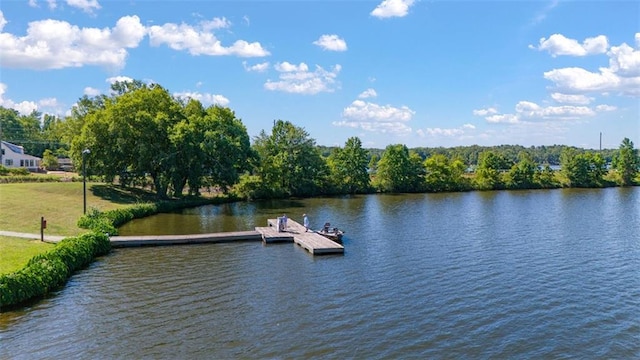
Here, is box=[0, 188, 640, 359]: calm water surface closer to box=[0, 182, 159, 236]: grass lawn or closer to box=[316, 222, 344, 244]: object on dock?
box=[316, 222, 344, 244]: object on dock

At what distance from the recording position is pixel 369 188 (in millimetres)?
82562

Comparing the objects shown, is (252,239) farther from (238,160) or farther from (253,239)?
(238,160)

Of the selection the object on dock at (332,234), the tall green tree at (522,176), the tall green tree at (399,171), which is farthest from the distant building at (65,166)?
the tall green tree at (522,176)

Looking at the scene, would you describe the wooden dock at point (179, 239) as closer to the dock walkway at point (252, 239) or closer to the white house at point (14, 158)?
the dock walkway at point (252, 239)

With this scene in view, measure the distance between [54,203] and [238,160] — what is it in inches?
865

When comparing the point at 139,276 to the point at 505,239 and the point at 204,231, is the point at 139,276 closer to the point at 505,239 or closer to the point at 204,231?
the point at 204,231

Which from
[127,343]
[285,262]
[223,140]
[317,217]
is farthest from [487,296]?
[223,140]

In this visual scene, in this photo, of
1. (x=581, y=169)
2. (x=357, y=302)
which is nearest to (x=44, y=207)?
(x=357, y=302)

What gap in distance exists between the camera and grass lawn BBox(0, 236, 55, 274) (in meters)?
21.9

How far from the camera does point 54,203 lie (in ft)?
141

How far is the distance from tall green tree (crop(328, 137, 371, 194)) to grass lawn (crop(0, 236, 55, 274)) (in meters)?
55.2

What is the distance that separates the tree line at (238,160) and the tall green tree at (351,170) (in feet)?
0.54

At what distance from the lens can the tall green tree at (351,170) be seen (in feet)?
263

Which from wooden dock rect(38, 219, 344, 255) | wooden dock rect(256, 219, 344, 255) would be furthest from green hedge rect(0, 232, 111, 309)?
wooden dock rect(256, 219, 344, 255)
